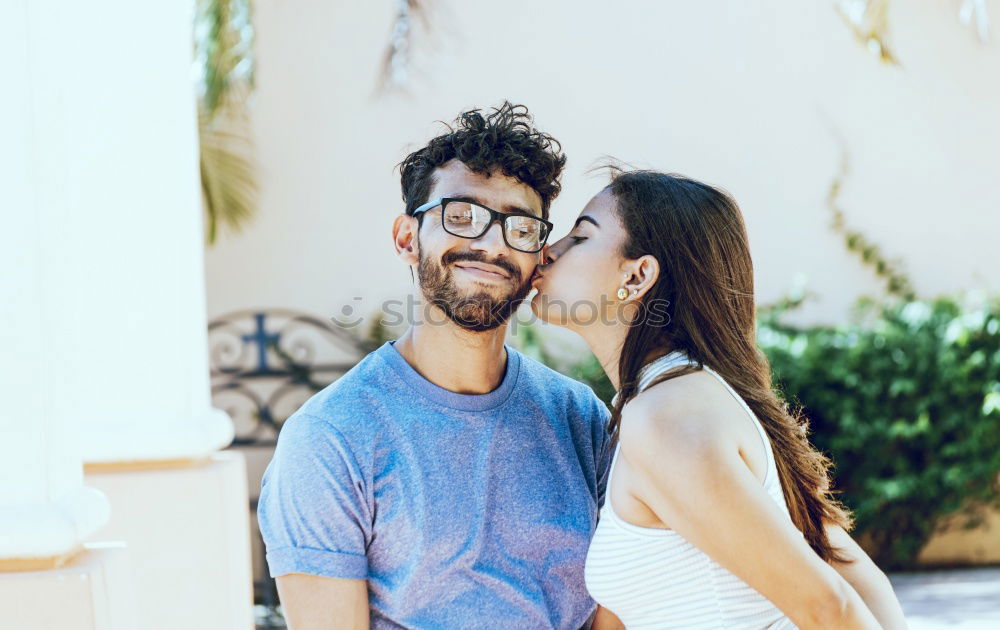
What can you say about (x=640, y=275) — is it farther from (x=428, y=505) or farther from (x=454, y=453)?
(x=428, y=505)

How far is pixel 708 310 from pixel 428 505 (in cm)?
83

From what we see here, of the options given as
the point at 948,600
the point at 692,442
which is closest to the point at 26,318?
the point at 692,442

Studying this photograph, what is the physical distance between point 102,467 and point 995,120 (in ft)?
22.1

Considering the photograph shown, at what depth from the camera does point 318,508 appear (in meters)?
2.35

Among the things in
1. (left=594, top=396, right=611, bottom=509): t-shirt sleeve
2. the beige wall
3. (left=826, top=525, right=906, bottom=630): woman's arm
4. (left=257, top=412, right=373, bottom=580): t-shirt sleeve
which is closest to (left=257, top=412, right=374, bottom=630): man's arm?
(left=257, top=412, right=373, bottom=580): t-shirt sleeve

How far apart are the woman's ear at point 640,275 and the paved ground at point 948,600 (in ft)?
12.7

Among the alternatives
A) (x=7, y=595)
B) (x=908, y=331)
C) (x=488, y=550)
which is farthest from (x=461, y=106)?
(x=7, y=595)

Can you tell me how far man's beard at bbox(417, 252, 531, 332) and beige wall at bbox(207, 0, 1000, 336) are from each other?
15.4ft

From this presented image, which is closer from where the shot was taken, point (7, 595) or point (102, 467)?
point (7, 595)

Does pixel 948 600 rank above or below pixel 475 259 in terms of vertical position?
below

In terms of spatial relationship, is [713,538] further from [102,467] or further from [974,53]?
[974,53]

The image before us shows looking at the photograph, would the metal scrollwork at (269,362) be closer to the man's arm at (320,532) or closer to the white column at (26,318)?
the man's arm at (320,532)

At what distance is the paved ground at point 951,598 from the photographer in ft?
18.6

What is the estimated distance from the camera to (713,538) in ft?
6.95
